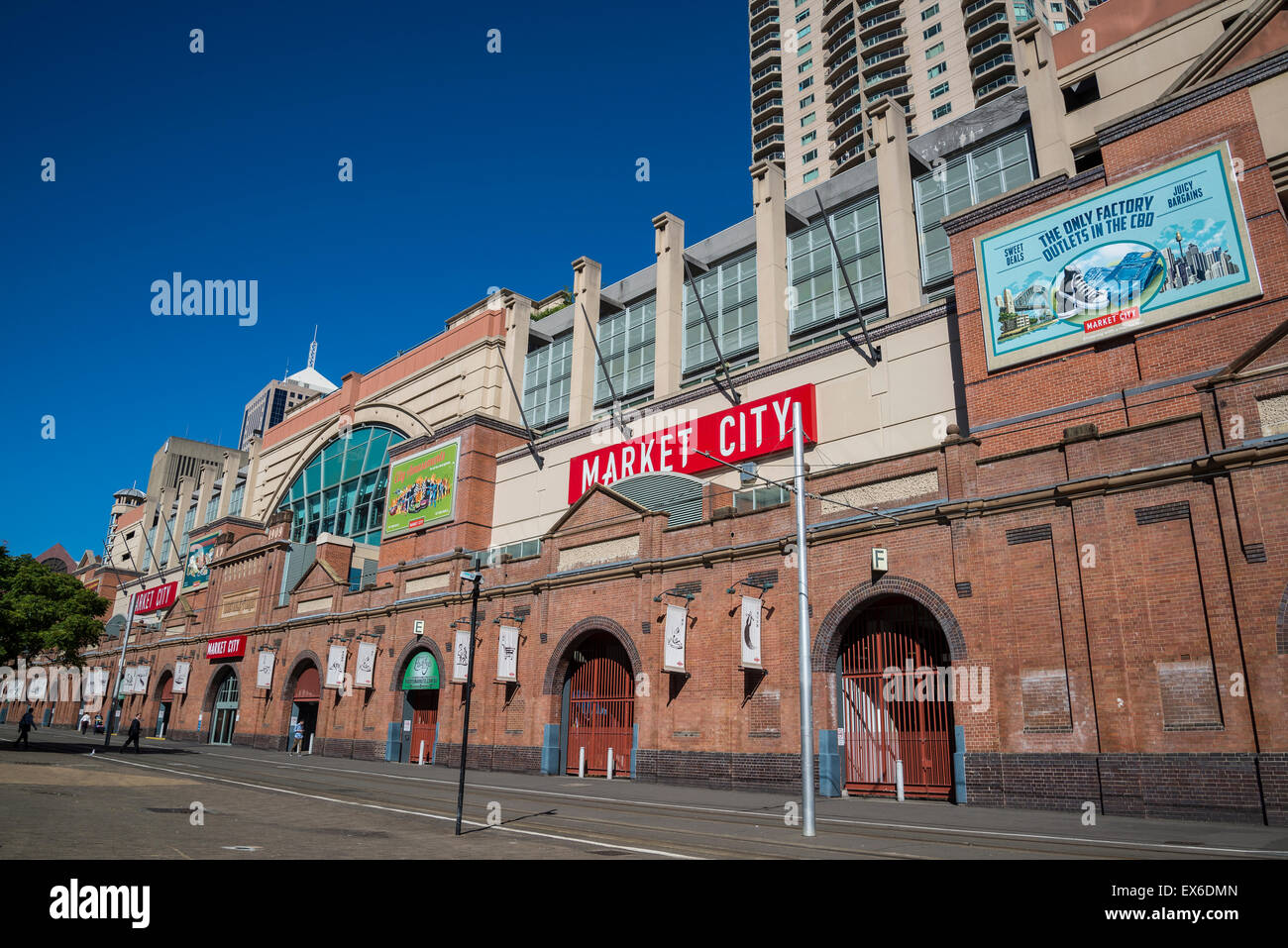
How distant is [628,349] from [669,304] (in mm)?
3647

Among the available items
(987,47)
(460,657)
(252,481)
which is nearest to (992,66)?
(987,47)

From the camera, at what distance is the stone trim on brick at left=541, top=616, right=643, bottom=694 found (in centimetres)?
2812

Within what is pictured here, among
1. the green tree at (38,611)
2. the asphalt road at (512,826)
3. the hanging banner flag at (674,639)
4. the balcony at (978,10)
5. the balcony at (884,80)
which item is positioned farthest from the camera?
the balcony at (884,80)

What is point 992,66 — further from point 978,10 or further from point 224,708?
point 224,708

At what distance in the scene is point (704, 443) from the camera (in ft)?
105

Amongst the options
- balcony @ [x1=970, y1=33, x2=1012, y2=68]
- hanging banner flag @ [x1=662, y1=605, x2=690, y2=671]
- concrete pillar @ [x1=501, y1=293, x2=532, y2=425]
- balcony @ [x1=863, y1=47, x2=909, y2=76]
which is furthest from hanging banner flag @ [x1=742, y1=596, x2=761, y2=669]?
balcony @ [x1=863, y1=47, x2=909, y2=76]

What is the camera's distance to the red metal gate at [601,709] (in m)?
27.7

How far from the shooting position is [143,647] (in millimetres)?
62781

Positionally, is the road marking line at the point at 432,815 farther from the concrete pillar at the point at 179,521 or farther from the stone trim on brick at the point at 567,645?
the concrete pillar at the point at 179,521

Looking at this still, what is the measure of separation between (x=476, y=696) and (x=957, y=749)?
784 inches

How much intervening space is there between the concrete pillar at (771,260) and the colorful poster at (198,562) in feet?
157

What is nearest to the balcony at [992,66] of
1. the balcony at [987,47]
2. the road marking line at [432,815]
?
the balcony at [987,47]

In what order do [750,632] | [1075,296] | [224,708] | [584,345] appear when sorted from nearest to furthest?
[1075,296] → [750,632] → [584,345] → [224,708]
